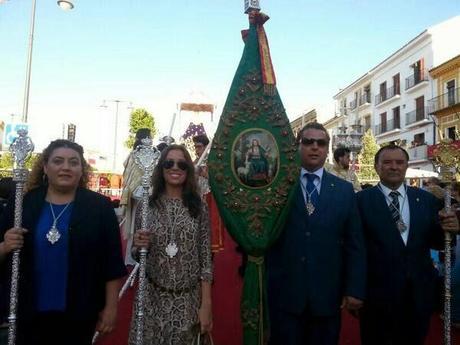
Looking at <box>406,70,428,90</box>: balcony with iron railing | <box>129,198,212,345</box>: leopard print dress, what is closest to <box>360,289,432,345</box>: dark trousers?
<box>129,198,212,345</box>: leopard print dress

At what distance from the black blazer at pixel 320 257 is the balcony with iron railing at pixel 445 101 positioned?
2725 centimetres

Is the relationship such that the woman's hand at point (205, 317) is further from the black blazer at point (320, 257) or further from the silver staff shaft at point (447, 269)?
the silver staff shaft at point (447, 269)

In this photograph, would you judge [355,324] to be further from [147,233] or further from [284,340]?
[147,233]

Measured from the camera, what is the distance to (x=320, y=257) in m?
2.82

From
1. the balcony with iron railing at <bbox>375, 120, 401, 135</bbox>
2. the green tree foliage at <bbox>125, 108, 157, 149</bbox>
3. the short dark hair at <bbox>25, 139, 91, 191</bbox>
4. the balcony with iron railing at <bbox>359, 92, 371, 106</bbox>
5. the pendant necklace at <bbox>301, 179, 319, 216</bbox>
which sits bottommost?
the pendant necklace at <bbox>301, 179, 319, 216</bbox>

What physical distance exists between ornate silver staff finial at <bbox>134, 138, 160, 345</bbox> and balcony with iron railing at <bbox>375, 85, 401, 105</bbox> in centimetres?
3472

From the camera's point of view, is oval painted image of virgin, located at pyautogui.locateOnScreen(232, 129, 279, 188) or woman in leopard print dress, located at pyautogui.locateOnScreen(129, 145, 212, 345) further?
oval painted image of virgin, located at pyautogui.locateOnScreen(232, 129, 279, 188)

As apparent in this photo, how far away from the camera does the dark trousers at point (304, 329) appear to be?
2.82m

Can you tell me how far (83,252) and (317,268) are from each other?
4.56 ft

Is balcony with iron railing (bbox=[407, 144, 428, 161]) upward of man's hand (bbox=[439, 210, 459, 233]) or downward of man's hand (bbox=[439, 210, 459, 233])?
upward

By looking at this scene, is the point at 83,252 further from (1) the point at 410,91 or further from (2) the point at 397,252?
(1) the point at 410,91

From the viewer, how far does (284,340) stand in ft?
9.21

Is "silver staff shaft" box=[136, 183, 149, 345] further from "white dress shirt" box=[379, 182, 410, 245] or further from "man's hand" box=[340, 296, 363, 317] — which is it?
"white dress shirt" box=[379, 182, 410, 245]

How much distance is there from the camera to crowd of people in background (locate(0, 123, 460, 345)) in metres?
2.47
